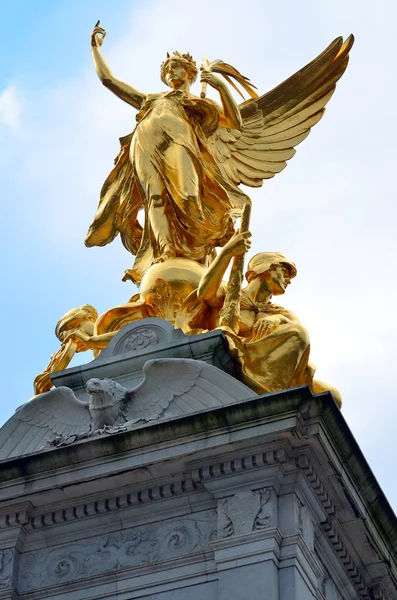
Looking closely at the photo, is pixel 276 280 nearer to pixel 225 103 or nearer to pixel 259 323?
pixel 259 323

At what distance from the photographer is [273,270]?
20.5 meters

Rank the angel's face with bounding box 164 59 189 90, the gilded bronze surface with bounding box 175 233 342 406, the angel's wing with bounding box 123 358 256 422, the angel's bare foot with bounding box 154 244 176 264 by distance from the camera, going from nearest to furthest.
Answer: the angel's wing with bounding box 123 358 256 422, the gilded bronze surface with bounding box 175 233 342 406, the angel's bare foot with bounding box 154 244 176 264, the angel's face with bounding box 164 59 189 90

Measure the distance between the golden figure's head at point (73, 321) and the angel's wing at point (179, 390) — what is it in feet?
9.29

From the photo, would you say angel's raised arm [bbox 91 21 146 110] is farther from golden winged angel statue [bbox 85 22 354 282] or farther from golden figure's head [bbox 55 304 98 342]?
golden figure's head [bbox 55 304 98 342]

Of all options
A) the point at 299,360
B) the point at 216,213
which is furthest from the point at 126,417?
the point at 216,213

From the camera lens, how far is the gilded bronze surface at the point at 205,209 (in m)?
19.3

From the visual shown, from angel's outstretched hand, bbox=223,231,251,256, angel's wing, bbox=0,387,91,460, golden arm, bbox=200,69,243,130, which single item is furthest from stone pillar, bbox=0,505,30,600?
golden arm, bbox=200,69,243,130

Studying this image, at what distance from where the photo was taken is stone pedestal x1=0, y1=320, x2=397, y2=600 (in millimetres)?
16250

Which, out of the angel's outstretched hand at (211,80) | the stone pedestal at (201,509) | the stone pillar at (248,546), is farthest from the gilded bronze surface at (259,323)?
the angel's outstretched hand at (211,80)

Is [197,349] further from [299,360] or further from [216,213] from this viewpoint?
[216,213]

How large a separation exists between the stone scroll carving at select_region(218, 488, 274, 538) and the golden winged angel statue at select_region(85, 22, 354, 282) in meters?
5.01

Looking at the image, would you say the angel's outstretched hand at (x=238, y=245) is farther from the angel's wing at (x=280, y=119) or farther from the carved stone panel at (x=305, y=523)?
the carved stone panel at (x=305, y=523)

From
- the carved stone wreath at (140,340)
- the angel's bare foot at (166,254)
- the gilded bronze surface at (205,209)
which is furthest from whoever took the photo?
the angel's bare foot at (166,254)

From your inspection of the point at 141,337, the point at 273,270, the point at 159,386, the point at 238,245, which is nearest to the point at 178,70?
the point at 273,270
